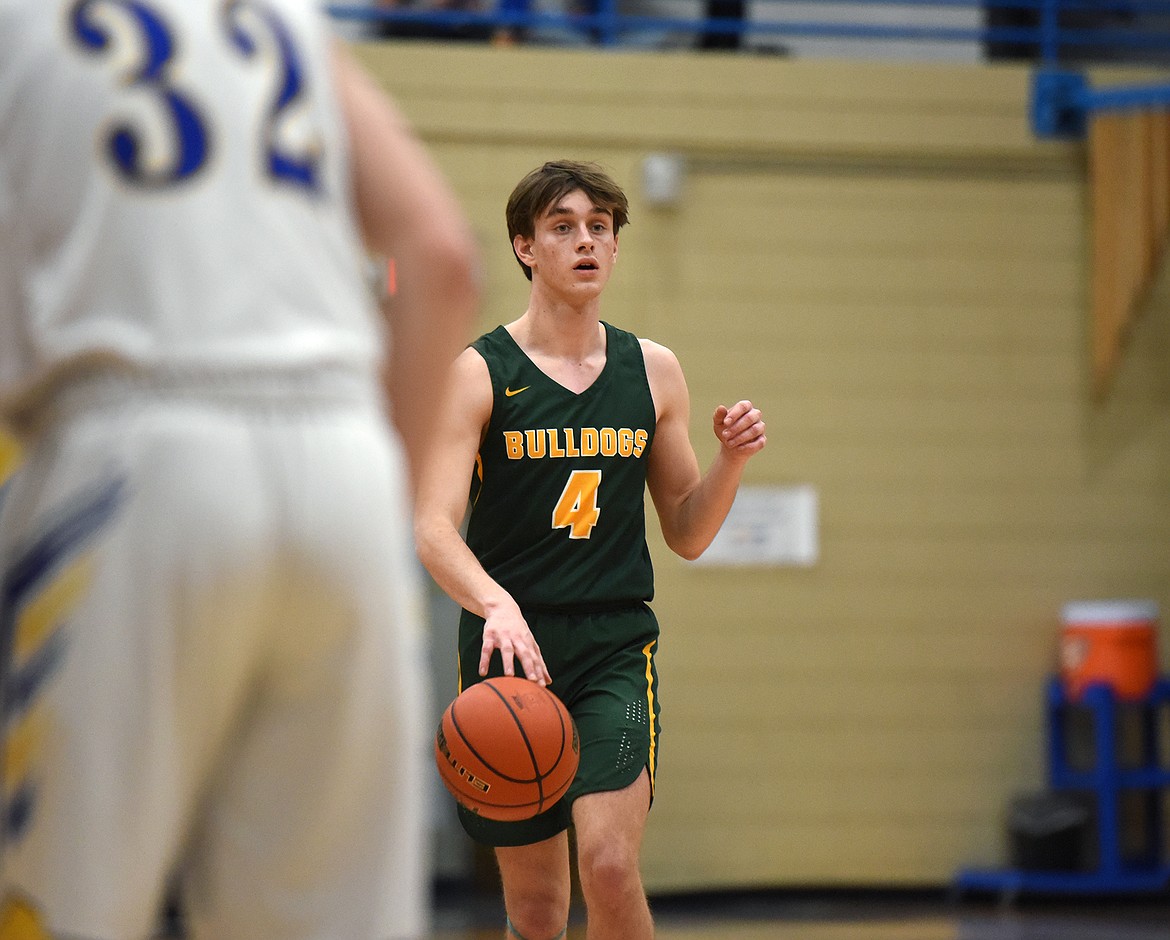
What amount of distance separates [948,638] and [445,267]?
7.41 m

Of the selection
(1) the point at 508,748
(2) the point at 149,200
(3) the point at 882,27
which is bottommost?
(1) the point at 508,748

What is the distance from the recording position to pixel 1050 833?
859 cm

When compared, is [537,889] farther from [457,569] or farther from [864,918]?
[864,918]

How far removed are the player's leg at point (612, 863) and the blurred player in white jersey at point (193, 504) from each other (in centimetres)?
205

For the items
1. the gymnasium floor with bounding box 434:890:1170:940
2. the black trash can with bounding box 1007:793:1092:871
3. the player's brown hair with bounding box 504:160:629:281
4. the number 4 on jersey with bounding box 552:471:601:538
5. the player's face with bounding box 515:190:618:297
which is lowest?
the gymnasium floor with bounding box 434:890:1170:940

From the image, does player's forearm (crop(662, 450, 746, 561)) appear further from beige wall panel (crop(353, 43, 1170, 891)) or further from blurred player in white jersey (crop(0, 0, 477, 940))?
beige wall panel (crop(353, 43, 1170, 891))

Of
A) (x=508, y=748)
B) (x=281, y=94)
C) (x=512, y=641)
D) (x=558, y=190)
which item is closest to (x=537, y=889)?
(x=508, y=748)

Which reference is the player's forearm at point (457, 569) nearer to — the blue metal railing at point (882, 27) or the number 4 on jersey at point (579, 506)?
the number 4 on jersey at point (579, 506)

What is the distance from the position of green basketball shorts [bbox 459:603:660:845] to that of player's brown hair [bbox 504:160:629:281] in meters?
0.99

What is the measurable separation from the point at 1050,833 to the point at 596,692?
512 cm

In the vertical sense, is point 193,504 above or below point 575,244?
below

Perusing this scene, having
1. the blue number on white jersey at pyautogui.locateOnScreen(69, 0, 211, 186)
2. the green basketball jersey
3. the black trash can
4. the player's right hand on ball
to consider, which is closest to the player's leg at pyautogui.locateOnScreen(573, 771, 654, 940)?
the player's right hand on ball

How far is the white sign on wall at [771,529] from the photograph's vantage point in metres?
8.85

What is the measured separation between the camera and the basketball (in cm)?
400
